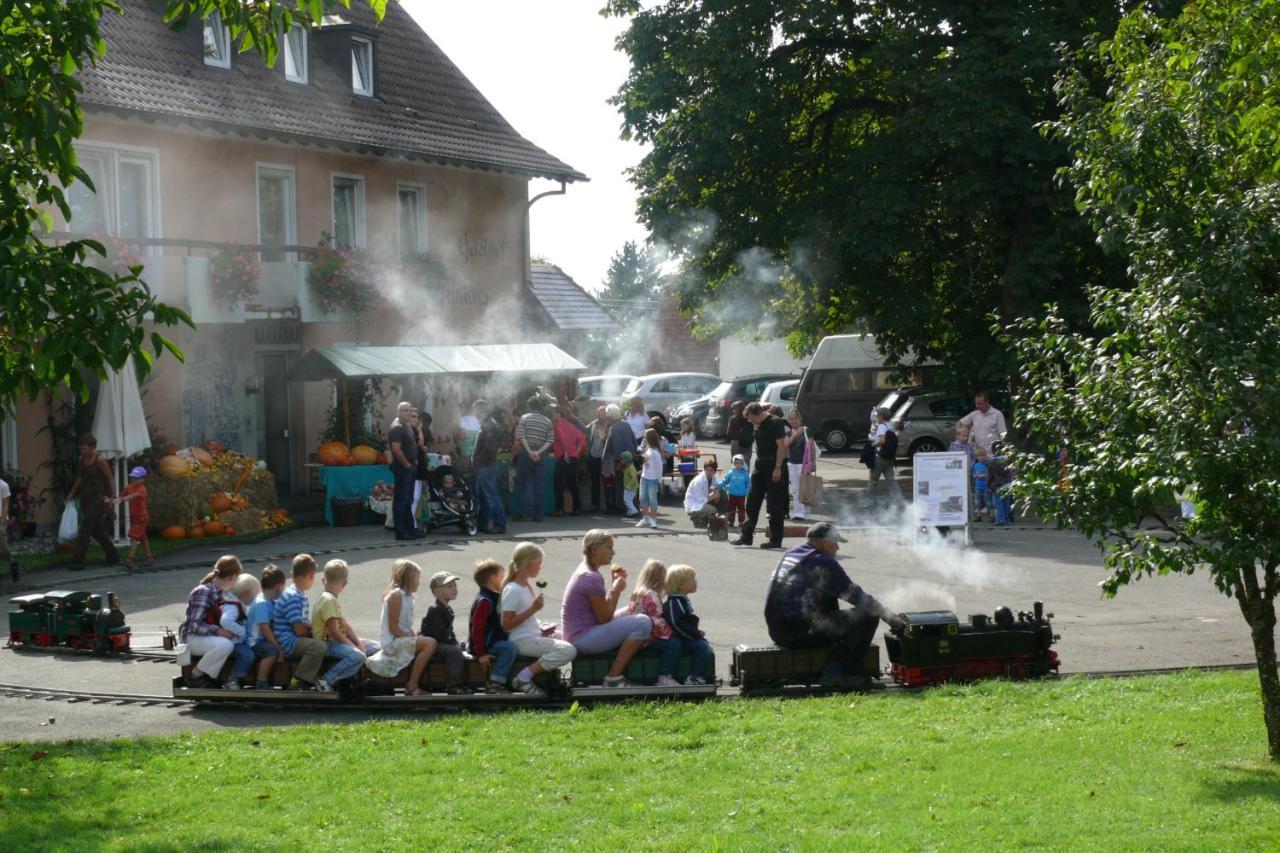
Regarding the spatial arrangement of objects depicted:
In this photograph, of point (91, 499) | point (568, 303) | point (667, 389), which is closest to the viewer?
point (91, 499)

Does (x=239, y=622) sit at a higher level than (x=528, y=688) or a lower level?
higher

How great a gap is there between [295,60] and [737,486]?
13.3 m

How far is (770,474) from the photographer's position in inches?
822

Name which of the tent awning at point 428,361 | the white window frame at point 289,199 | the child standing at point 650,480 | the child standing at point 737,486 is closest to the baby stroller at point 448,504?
the child standing at point 650,480

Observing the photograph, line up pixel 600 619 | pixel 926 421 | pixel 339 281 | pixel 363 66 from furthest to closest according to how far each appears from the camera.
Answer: pixel 926 421
pixel 363 66
pixel 339 281
pixel 600 619

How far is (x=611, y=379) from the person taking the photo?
50.9 m

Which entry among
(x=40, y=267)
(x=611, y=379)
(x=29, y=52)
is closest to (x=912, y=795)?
(x=40, y=267)

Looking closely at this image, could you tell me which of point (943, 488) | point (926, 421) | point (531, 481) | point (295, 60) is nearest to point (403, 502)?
point (531, 481)

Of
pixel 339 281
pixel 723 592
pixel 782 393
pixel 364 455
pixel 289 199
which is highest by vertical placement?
pixel 289 199

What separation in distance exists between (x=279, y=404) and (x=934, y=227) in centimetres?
1343

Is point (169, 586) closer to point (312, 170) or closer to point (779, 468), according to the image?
point (779, 468)

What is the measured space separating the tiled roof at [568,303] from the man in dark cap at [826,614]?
26.3 meters

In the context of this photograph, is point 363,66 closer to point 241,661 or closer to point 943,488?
point 943,488

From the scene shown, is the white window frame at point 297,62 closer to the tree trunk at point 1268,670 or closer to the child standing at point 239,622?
the child standing at point 239,622
